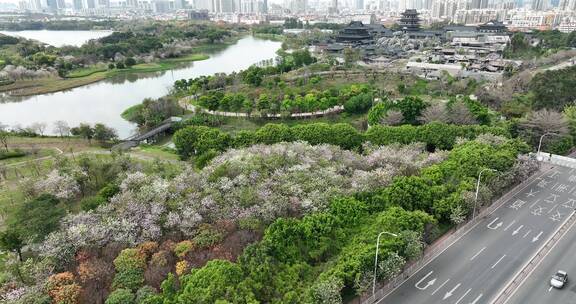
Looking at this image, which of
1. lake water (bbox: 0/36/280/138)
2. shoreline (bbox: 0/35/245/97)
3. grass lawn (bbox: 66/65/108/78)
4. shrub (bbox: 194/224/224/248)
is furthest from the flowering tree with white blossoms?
grass lawn (bbox: 66/65/108/78)

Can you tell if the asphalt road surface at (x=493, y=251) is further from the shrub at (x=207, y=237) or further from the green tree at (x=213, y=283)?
the shrub at (x=207, y=237)

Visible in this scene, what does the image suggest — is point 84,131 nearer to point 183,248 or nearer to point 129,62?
point 183,248

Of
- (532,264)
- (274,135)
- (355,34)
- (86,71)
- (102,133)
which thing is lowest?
(532,264)

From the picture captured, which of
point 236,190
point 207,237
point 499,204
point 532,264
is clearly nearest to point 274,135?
point 236,190

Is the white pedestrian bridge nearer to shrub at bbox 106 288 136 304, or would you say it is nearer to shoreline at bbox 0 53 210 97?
shrub at bbox 106 288 136 304

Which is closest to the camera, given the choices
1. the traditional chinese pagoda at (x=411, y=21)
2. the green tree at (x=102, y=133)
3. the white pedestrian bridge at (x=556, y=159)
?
the white pedestrian bridge at (x=556, y=159)

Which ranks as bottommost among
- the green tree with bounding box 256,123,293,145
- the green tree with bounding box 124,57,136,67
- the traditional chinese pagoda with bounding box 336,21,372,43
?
the green tree with bounding box 256,123,293,145

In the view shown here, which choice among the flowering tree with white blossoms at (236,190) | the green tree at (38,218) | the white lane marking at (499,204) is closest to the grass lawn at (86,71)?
the flowering tree with white blossoms at (236,190)
